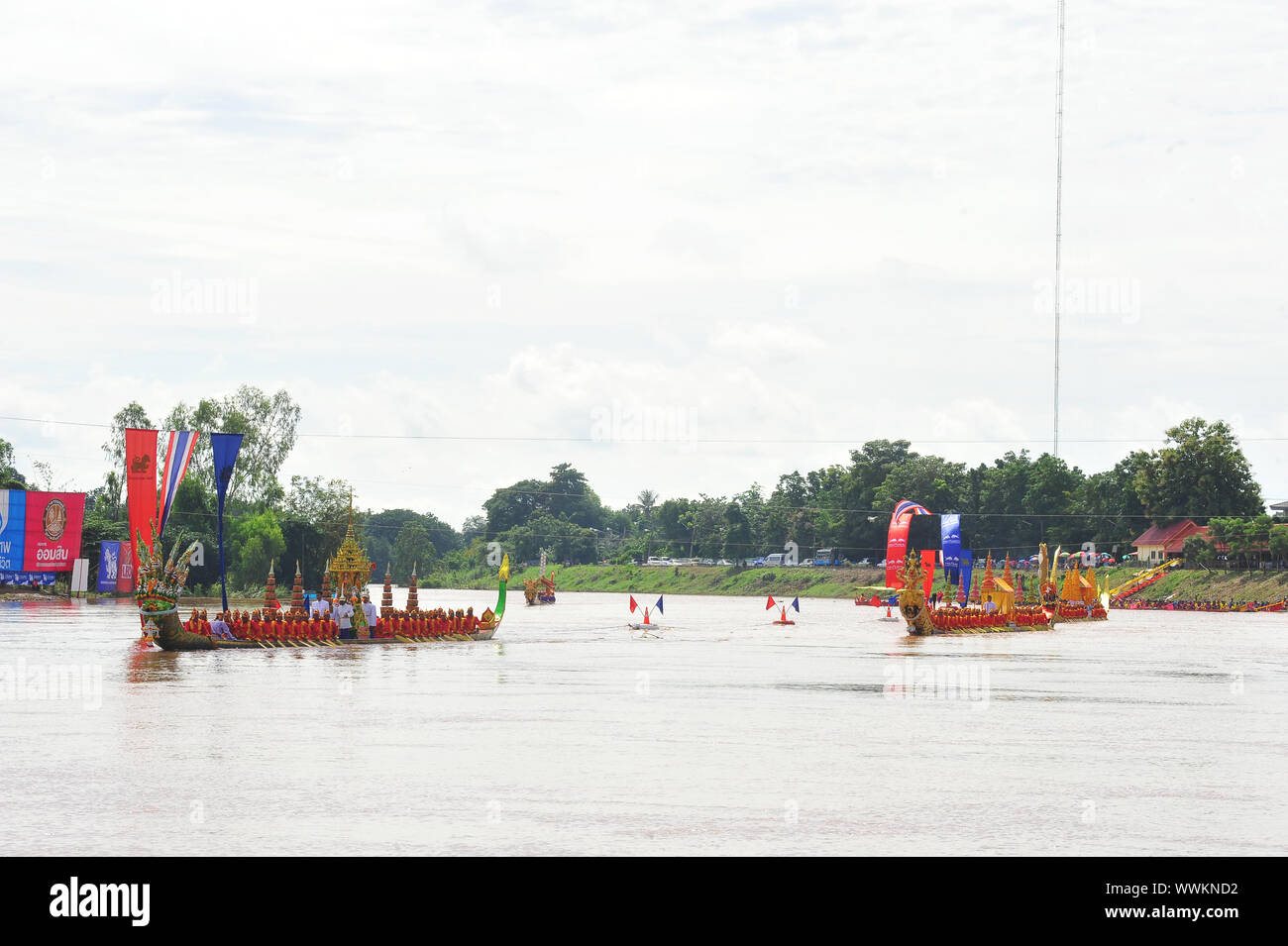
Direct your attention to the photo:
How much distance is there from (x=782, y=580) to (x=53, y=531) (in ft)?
281

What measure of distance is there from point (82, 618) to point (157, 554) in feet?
83.3

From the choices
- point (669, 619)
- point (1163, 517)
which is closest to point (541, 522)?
point (1163, 517)

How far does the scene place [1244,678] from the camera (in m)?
40.2

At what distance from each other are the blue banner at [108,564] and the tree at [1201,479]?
85.9 metres

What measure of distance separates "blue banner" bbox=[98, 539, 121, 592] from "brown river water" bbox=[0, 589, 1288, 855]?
159ft

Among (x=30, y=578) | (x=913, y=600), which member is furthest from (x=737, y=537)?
(x=913, y=600)

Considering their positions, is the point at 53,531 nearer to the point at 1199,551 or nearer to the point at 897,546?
the point at 897,546

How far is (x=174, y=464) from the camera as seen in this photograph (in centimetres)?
5000

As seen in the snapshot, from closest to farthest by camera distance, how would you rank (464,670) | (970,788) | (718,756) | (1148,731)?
(970,788)
(718,756)
(1148,731)
(464,670)

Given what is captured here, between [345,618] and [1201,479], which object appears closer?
[345,618]

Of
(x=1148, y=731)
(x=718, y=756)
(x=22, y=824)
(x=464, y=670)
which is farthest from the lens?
(x=464, y=670)

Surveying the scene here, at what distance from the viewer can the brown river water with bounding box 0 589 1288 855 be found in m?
15.4

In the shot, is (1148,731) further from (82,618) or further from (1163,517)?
(1163,517)

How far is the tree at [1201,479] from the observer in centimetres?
11888
